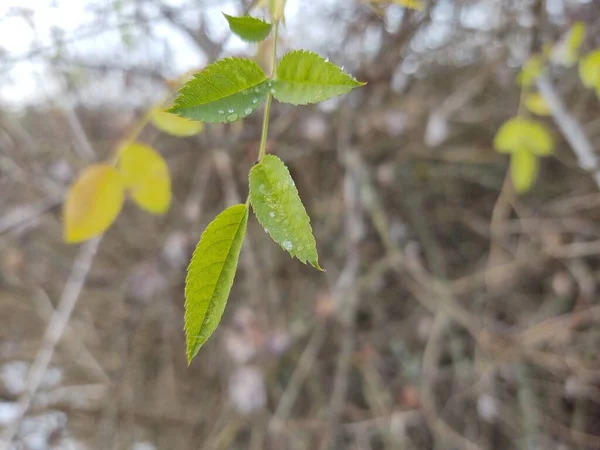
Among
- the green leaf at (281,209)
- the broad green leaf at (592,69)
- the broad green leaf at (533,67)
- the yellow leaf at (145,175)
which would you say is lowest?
the broad green leaf at (533,67)

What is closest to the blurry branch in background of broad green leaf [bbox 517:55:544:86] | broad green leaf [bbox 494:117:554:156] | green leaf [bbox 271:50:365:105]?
broad green leaf [bbox 517:55:544:86]

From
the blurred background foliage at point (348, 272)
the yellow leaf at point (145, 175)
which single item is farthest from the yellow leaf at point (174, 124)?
the blurred background foliage at point (348, 272)

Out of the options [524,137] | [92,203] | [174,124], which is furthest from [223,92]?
[524,137]

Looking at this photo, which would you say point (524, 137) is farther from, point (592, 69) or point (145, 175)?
point (145, 175)

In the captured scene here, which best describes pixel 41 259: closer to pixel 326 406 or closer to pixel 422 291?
pixel 326 406

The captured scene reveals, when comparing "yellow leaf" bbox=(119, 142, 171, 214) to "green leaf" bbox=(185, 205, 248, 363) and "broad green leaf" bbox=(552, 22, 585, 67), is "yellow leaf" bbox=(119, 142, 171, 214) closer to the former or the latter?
"green leaf" bbox=(185, 205, 248, 363)

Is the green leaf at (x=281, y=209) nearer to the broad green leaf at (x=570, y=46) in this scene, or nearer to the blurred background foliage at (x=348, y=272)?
the broad green leaf at (x=570, y=46)

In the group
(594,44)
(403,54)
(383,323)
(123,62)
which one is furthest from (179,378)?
(594,44)
